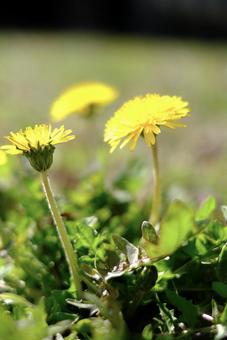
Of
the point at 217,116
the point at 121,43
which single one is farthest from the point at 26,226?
the point at 121,43

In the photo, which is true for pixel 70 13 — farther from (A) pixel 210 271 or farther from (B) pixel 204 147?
(A) pixel 210 271

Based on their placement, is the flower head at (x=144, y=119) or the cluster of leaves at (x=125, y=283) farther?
the flower head at (x=144, y=119)

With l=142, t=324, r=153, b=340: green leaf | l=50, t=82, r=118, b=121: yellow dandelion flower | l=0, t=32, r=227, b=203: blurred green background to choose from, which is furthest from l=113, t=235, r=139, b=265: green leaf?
l=0, t=32, r=227, b=203: blurred green background

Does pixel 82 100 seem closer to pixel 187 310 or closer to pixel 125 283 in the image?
pixel 125 283

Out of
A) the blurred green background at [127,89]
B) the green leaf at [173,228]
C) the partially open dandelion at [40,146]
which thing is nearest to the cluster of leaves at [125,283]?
the green leaf at [173,228]

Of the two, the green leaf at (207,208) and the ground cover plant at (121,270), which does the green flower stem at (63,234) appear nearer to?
the ground cover plant at (121,270)
